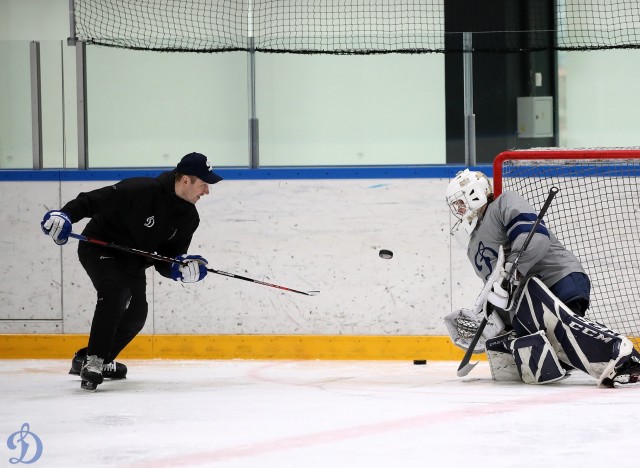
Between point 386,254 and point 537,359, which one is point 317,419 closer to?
point 537,359

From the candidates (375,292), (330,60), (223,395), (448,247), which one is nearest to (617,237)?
(448,247)

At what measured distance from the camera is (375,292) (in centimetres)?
667

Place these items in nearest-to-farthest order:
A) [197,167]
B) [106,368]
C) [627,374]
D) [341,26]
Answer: [627,374]
[197,167]
[106,368]
[341,26]

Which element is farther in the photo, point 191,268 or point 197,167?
point 191,268

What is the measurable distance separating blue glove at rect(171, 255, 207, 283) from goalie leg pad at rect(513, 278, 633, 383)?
142 centimetres

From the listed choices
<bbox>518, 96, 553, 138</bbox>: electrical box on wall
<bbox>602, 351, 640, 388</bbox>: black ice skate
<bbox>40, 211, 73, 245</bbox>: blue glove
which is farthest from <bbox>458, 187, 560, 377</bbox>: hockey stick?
<bbox>40, 211, 73, 245</bbox>: blue glove

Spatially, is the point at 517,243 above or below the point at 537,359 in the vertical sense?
above

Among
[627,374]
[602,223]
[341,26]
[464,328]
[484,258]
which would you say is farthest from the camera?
[341,26]

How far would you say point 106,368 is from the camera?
577cm

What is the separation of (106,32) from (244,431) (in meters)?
3.77

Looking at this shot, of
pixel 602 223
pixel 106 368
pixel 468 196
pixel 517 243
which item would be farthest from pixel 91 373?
pixel 602 223

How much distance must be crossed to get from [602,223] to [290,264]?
1.69 m

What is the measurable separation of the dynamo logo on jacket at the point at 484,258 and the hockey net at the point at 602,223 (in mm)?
985

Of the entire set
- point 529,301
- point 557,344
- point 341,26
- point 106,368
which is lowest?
point 106,368
